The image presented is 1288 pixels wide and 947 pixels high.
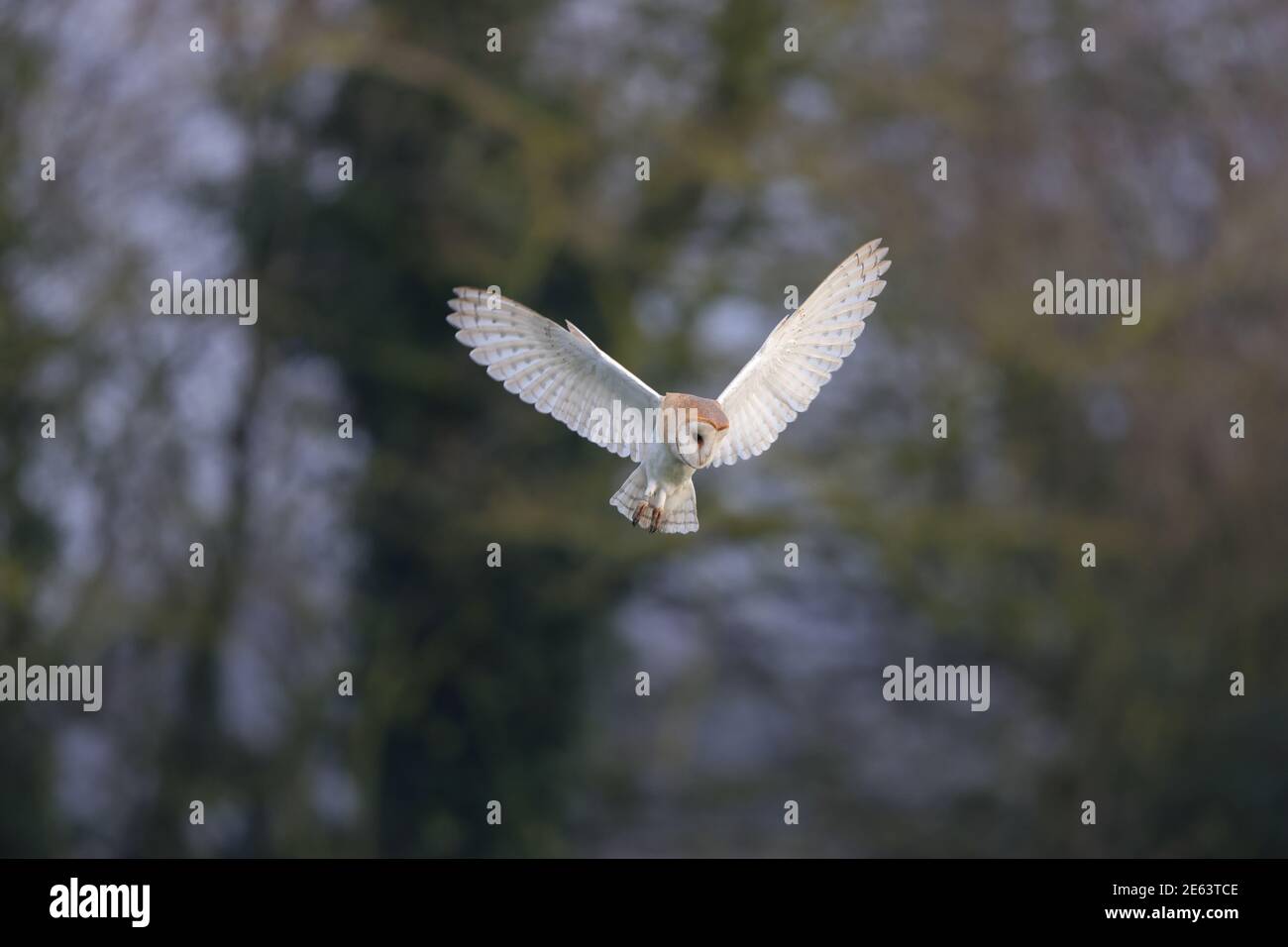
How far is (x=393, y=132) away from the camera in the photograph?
8.37m

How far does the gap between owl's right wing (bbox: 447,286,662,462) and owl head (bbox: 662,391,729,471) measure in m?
0.18

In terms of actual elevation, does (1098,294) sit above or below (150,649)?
above

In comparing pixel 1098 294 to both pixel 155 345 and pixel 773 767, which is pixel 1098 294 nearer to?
pixel 773 767

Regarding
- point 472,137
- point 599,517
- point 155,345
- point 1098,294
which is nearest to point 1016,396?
point 1098,294

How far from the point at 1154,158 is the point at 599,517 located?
10.8ft
